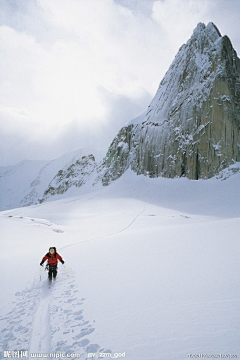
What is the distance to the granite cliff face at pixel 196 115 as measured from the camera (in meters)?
42.5

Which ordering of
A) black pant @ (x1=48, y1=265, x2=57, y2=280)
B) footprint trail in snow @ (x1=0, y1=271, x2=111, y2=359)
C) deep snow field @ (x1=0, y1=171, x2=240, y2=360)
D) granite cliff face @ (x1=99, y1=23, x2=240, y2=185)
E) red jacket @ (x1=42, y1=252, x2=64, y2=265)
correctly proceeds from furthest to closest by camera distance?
granite cliff face @ (x1=99, y1=23, x2=240, y2=185) → red jacket @ (x1=42, y1=252, x2=64, y2=265) → black pant @ (x1=48, y1=265, x2=57, y2=280) → footprint trail in snow @ (x1=0, y1=271, x2=111, y2=359) → deep snow field @ (x1=0, y1=171, x2=240, y2=360)

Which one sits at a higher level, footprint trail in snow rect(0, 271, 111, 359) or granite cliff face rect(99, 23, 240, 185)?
granite cliff face rect(99, 23, 240, 185)

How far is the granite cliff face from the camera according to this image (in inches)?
1674

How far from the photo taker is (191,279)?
4531mm

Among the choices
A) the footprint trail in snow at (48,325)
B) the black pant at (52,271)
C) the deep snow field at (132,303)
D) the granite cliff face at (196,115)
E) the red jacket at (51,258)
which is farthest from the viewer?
the granite cliff face at (196,115)

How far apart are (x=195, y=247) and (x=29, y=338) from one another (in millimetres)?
5520

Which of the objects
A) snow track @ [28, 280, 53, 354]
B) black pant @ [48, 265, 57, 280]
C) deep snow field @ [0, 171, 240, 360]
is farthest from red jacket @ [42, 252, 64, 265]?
snow track @ [28, 280, 53, 354]

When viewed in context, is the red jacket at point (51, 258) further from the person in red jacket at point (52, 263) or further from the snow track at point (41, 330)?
the snow track at point (41, 330)

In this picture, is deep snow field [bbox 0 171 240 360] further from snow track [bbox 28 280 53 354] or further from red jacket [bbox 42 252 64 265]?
red jacket [bbox 42 252 64 265]

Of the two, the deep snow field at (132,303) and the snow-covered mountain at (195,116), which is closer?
the deep snow field at (132,303)

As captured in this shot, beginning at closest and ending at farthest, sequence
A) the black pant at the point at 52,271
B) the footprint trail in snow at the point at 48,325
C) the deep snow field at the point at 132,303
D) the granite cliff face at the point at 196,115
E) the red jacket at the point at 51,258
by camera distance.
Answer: the deep snow field at the point at 132,303
the footprint trail in snow at the point at 48,325
the black pant at the point at 52,271
the red jacket at the point at 51,258
the granite cliff face at the point at 196,115

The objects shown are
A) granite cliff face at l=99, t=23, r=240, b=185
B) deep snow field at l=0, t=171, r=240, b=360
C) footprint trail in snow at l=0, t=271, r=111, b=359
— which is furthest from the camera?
granite cliff face at l=99, t=23, r=240, b=185

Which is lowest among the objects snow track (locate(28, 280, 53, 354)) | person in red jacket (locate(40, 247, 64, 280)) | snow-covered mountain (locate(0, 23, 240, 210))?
snow track (locate(28, 280, 53, 354))

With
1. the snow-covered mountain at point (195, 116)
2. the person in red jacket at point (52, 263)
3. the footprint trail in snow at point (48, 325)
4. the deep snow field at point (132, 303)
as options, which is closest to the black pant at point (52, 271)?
the person in red jacket at point (52, 263)
